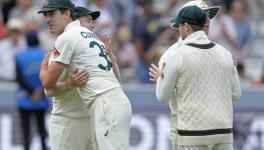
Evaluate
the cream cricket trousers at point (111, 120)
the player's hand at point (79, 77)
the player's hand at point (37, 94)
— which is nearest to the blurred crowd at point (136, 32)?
the player's hand at point (37, 94)

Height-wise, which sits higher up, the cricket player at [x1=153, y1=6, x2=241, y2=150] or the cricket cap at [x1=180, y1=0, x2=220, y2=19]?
the cricket cap at [x1=180, y1=0, x2=220, y2=19]

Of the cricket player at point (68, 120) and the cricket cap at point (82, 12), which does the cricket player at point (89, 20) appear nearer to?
the cricket cap at point (82, 12)

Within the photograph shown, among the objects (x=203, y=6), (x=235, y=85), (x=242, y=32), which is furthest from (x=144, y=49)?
(x=235, y=85)

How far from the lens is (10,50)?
49.5 feet

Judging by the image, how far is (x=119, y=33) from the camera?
15844 millimetres

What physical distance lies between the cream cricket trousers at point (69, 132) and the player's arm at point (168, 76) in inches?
40.9

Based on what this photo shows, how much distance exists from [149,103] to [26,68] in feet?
6.70

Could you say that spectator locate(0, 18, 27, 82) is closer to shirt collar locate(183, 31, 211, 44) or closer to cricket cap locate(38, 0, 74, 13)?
cricket cap locate(38, 0, 74, 13)

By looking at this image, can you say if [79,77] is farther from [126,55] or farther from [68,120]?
[126,55]

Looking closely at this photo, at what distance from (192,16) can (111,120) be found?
46.5 inches

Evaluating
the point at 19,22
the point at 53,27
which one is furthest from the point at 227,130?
the point at 19,22

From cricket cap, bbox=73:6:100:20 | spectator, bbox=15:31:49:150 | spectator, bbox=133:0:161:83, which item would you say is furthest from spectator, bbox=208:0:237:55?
cricket cap, bbox=73:6:100:20

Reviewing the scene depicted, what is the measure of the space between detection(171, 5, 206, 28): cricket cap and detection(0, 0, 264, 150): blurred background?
18.8 feet

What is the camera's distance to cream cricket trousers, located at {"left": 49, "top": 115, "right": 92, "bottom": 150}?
872 cm
